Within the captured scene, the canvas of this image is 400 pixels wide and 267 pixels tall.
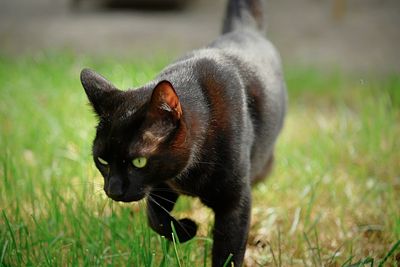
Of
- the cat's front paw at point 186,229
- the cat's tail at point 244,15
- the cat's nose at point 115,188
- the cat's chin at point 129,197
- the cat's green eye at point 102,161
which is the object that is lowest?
the cat's front paw at point 186,229

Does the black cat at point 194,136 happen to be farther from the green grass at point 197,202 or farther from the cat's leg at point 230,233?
the green grass at point 197,202

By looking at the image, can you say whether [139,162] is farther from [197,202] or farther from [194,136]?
[197,202]

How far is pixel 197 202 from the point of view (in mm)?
2662


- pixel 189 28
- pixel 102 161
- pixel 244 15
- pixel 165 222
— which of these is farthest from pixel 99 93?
pixel 189 28

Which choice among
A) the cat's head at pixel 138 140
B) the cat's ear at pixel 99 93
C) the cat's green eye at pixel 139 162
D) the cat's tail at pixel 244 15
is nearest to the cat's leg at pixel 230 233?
the cat's head at pixel 138 140

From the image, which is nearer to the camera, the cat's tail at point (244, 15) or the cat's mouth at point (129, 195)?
the cat's mouth at point (129, 195)

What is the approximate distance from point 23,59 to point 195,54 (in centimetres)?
323

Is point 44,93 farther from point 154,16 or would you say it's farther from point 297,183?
point 154,16

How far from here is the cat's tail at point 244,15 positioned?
2838 mm

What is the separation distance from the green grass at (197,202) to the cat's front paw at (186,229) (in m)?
0.05

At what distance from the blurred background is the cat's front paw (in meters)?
3.25

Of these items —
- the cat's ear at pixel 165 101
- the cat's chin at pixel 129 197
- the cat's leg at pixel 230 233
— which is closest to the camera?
the cat's ear at pixel 165 101

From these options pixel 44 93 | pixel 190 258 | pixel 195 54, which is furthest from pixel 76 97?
pixel 190 258

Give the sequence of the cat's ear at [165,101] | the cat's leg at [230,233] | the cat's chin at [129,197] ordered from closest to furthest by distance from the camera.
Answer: the cat's ear at [165,101] → the cat's chin at [129,197] → the cat's leg at [230,233]
